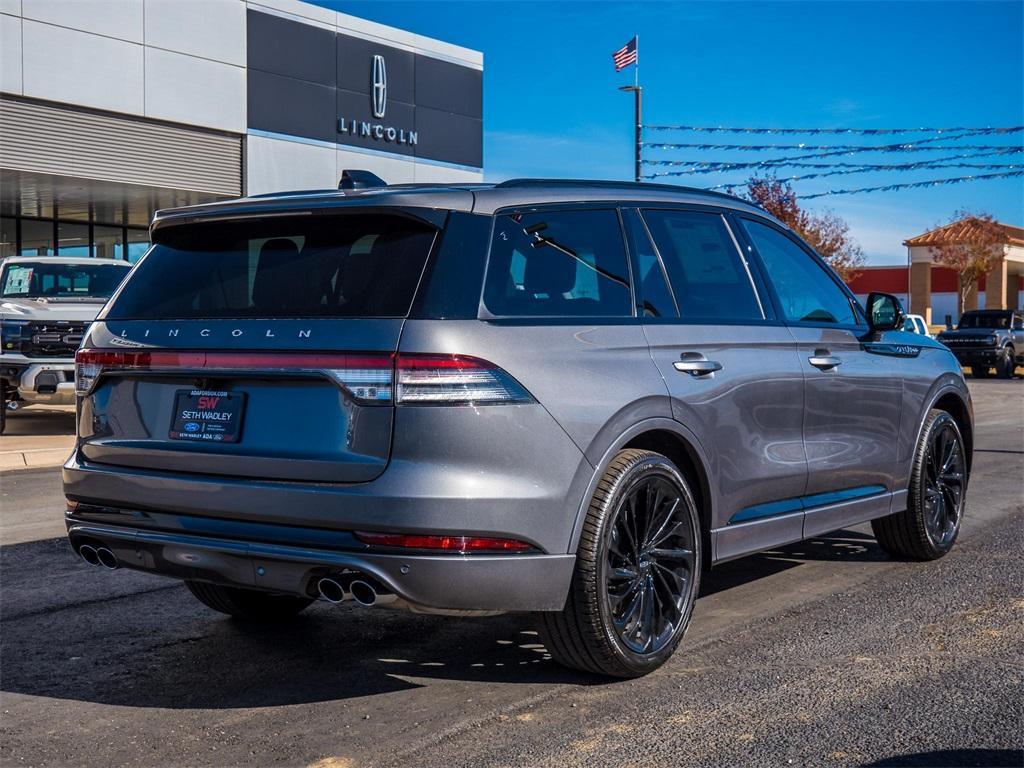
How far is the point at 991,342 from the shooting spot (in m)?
31.3

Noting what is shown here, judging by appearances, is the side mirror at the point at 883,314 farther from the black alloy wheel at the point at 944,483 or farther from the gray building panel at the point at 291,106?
the gray building panel at the point at 291,106

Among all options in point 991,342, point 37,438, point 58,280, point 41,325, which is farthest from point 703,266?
point 991,342

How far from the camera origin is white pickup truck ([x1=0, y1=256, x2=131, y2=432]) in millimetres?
13766

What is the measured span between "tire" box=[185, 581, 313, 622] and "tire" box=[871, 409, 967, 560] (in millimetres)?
3182

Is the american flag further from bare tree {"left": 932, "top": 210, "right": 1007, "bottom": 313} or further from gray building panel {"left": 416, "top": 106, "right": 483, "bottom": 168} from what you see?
bare tree {"left": 932, "top": 210, "right": 1007, "bottom": 313}

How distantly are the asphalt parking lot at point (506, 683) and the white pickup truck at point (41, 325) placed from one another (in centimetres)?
786

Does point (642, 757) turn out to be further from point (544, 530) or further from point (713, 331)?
point (713, 331)

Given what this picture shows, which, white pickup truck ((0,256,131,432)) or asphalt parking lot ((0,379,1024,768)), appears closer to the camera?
asphalt parking lot ((0,379,1024,768))

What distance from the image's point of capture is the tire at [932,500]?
6.54m

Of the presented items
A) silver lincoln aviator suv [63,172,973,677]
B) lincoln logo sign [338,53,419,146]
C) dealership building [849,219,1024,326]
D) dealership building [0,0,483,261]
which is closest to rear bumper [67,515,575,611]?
silver lincoln aviator suv [63,172,973,677]

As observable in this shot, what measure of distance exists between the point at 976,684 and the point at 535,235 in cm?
229

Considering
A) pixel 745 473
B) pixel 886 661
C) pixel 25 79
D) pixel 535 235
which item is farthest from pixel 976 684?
pixel 25 79

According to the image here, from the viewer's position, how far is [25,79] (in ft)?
66.0

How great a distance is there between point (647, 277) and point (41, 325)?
10.9 metres
